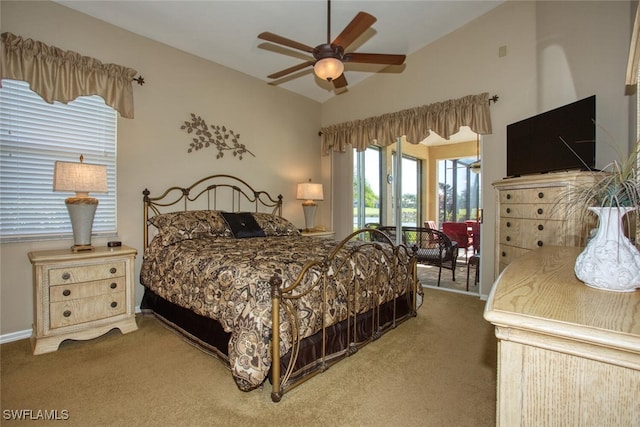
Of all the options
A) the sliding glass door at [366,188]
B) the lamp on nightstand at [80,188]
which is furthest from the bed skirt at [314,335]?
the sliding glass door at [366,188]

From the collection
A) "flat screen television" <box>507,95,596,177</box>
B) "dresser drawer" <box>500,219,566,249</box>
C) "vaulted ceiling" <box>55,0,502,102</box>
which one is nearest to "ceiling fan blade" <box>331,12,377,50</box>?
"vaulted ceiling" <box>55,0,502,102</box>

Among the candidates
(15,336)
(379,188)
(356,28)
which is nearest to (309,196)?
(379,188)

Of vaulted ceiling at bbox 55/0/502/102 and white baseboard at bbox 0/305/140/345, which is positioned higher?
vaulted ceiling at bbox 55/0/502/102

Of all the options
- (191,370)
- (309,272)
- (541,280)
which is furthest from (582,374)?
(191,370)

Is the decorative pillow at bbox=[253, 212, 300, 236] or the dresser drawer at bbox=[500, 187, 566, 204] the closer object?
the dresser drawer at bbox=[500, 187, 566, 204]

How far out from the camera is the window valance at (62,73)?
2.44 meters

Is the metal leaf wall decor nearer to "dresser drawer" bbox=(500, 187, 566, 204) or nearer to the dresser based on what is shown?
"dresser drawer" bbox=(500, 187, 566, 204)

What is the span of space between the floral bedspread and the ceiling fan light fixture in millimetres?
1412

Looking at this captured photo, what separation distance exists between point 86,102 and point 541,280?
3.72 metres

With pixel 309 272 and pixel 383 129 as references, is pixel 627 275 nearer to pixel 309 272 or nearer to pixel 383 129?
pixel 309 272

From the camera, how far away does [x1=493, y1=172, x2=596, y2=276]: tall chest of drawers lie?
2365mm

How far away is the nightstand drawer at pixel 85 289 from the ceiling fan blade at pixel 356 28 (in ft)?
8.77

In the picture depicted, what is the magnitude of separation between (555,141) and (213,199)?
366cm

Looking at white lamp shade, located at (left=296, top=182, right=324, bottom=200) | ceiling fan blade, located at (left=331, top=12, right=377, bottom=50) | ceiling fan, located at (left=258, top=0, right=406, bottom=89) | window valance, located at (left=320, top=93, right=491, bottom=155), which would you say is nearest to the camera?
ceiling fan blade, located at (left=331, top=12, right=377, bottom=50)
